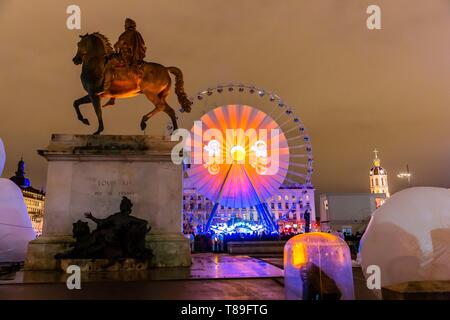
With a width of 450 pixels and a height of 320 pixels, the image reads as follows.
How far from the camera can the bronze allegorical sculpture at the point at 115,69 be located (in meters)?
11.3

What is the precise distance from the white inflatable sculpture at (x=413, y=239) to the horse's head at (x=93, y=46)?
9366 mm

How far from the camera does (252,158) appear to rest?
3503cm

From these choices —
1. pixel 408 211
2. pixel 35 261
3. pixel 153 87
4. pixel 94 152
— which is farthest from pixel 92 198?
pixel 408 211

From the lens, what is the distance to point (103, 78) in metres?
11.3

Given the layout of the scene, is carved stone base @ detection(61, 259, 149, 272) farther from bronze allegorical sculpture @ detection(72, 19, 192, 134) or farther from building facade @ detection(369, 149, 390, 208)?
building facade @ detection(369, 149, 390, 208)

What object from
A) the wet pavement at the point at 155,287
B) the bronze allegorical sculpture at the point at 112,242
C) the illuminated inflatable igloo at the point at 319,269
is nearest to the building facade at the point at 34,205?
the bronze allegorical sculpture at the point at 112,242

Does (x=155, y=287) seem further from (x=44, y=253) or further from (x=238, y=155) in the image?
(x=238, y=155)

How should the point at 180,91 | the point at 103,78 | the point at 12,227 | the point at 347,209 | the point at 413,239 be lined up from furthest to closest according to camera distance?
the point at 347,209, the point at 180,91, the point at 12,227, the point at 103,78, the point at 413,239

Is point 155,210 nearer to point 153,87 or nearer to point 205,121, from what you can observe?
point 153,87

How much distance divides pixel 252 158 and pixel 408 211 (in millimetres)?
29193

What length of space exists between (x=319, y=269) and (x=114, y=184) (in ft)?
23.8

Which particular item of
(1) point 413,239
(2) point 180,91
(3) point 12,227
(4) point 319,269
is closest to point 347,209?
(2) point 180,91

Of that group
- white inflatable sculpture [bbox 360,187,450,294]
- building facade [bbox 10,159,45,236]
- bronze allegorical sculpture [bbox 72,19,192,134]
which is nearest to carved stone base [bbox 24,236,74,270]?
bronze allegorical sculpture [bbox 72,19,192,134]
